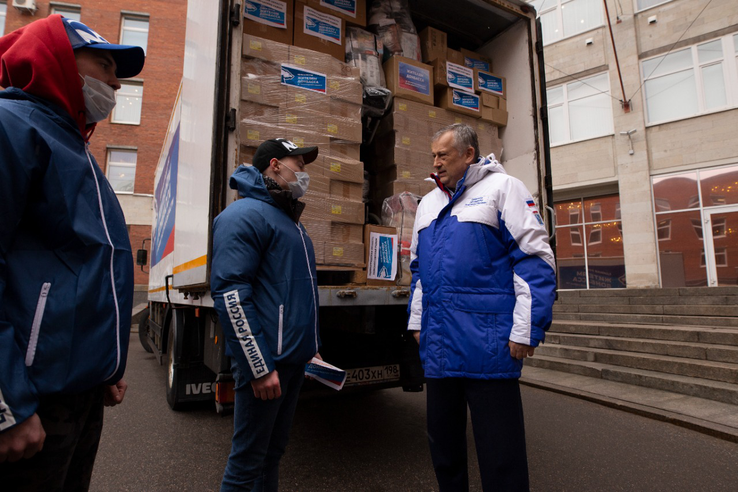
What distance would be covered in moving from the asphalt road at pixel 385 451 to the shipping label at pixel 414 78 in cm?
253

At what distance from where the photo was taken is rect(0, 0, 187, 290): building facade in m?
18.8

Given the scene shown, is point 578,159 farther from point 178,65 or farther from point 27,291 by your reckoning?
point 178,65

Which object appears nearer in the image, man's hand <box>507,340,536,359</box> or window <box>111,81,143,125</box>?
man's hand <box>507,340,536,359</box>

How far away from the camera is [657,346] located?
630 cm

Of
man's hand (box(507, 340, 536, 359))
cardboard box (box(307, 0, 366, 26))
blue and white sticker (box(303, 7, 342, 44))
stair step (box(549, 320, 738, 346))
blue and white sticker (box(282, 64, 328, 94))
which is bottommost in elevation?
stair step (box(549, 320, 738, 346))

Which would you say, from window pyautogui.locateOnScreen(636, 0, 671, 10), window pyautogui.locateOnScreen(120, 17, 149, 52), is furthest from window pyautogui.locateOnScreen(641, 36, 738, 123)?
window pyautogui.locateOnScreen(120, 17, 149, 52)

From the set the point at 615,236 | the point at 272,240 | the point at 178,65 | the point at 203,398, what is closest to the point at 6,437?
the point at 272,240

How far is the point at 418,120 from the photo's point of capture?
144 inches

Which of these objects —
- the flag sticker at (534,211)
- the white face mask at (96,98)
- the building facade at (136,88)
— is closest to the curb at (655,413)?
the flag sticker at (534,211)

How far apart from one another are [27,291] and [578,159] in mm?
14453

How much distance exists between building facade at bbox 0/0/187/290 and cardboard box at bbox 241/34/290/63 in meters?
17.5

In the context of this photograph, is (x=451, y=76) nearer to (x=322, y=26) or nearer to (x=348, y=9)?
(x=348, y=9)

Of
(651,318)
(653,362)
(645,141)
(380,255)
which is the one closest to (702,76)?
(645,141)

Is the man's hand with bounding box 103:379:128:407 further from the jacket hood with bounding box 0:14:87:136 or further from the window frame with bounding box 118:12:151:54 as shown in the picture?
the window frame with bounding box 118:12:151:54
